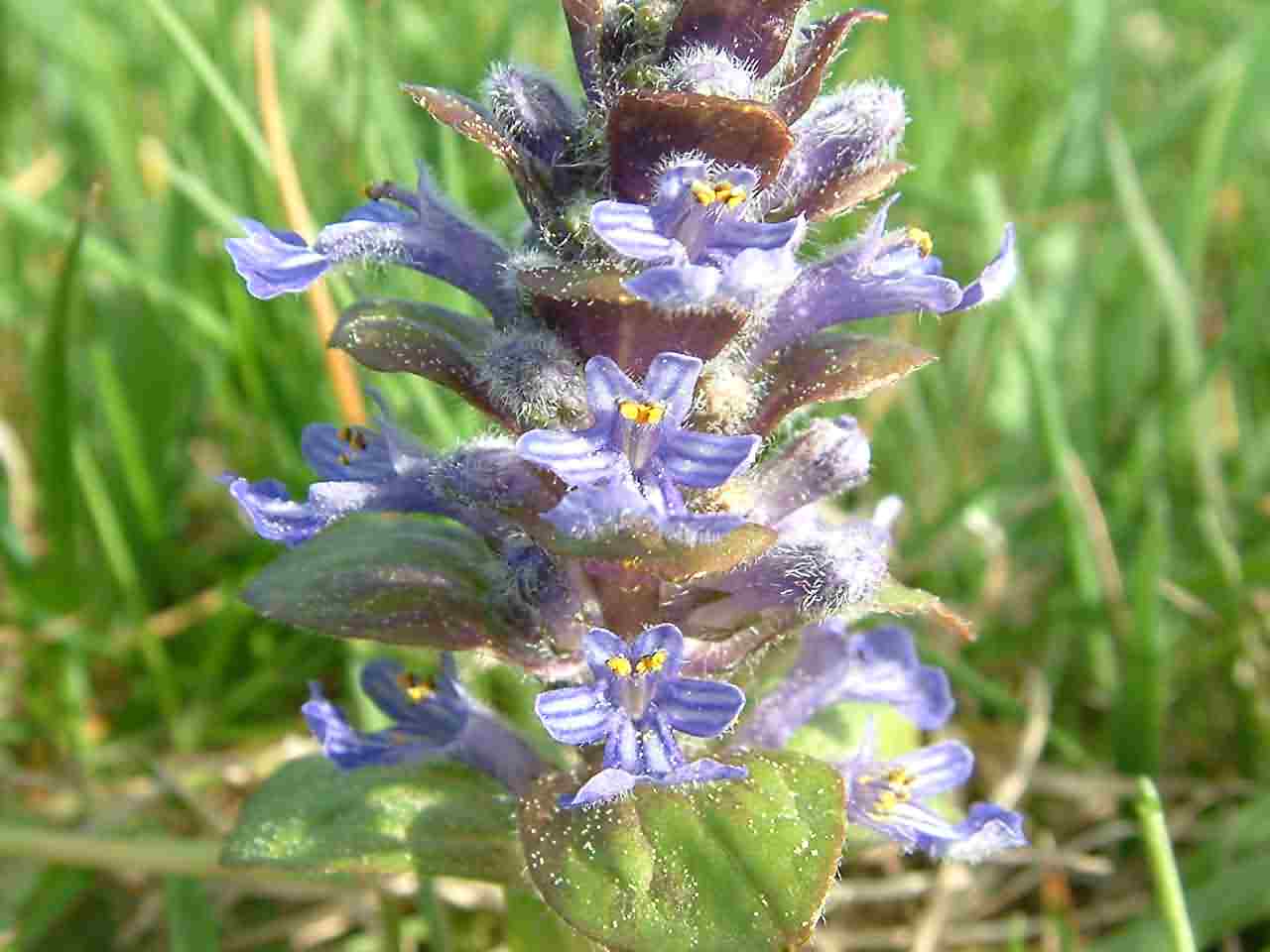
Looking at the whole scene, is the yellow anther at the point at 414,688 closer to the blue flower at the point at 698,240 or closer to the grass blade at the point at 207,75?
the blue flower at the point at 698,240

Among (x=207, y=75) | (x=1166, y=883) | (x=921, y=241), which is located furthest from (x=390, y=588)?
(x=207, y=75)

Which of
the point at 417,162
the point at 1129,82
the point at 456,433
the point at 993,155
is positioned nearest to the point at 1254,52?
the point at 993,155

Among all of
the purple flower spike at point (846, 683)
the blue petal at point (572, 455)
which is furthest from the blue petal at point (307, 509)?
the purple flower spike at point (846, 683)

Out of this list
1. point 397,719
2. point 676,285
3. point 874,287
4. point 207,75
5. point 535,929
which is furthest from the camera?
point 207,75

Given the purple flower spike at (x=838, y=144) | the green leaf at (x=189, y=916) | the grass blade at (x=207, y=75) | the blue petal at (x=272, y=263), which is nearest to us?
the blue petal at (x=272, y=263)

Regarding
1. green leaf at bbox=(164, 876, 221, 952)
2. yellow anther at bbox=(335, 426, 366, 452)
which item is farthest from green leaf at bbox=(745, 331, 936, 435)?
green leaf at bbox=(164, 876, 221, 952)

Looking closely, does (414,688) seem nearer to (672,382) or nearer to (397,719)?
(397,719)

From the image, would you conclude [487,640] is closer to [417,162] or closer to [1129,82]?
[417,162]
